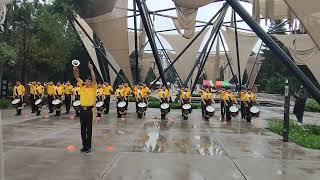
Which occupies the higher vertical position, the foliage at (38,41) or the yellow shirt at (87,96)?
the foliage at (38,41)

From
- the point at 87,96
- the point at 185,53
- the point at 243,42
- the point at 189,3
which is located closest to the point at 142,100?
the point at 189,3

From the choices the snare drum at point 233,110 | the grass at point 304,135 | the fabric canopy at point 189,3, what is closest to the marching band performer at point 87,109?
the fabric canopy at point 189,3

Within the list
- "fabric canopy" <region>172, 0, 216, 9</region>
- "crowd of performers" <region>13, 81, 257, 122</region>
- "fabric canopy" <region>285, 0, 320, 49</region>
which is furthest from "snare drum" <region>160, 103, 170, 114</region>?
"fabric canopy" <region>285, 0, 320, 49</region>

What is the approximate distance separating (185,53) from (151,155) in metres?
43.0

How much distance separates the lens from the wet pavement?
849cm

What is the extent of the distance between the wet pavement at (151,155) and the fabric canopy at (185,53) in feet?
119

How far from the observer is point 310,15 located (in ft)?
33.5

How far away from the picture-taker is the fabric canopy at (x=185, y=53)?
171 feet

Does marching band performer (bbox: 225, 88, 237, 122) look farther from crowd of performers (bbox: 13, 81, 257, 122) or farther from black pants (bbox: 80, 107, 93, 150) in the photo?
black pants (bbox: 80, 107, 93, 150)

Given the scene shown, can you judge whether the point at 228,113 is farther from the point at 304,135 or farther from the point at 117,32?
the point at 117,32

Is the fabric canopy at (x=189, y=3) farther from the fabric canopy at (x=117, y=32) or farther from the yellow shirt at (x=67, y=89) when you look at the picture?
the yellow shirt at (x=67, y=89)

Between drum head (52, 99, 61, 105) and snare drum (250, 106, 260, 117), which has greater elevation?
drum head (52, 99, 61, 105)

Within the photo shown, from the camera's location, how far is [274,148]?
12516 mm

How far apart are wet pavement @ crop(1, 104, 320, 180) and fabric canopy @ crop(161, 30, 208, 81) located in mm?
36414
